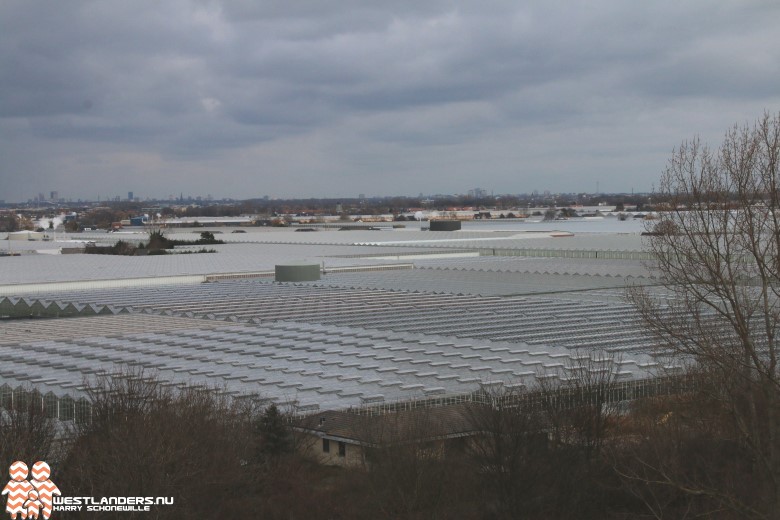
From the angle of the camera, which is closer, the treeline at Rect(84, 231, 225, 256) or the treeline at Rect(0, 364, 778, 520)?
the treeline at Rect(0, 364, 778, 520)

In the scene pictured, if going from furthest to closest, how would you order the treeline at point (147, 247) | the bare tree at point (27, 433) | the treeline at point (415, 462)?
the treeline at point (147, 247)
the treeline at point (415, 462)
the bare tree at point (27, 433)

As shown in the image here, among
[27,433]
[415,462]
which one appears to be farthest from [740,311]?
[27,433]

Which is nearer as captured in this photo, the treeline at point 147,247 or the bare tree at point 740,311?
the bare tree at point 740,311

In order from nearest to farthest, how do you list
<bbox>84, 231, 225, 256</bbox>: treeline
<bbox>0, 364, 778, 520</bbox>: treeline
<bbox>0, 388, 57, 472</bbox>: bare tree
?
<bbox>0, 388, 57, 472</bbox>: bare tree
<bbox>0, 364, 778, 520</bbox>: treeline
<bbox>84, 231, 225, 256</bbox>: treeline

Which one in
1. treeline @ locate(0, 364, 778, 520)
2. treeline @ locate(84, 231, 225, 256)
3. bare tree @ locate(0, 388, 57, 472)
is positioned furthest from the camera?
treeline @ locate(84, 231, 225, 256)

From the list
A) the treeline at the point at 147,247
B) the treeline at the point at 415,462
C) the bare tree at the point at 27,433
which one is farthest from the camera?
the treeline at the point at 147,247

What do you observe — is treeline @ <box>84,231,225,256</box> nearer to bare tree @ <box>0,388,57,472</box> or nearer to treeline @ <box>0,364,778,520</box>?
bare tree @ <box>0,388,57,472</box>

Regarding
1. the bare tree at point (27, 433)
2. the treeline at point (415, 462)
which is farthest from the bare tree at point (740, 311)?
the bare tree at point (27, 433)

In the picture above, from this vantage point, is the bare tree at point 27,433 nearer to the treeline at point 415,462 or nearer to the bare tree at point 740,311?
the treeline at point 415,462

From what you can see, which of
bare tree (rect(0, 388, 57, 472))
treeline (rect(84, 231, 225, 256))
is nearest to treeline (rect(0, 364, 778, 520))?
bare tree (rect(0, 388, 57, 472))
